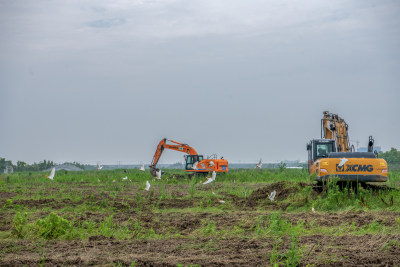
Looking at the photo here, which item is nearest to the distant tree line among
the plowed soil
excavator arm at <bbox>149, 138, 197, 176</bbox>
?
excavator arm at <bbox>149, 138, 197, 176</bbox>

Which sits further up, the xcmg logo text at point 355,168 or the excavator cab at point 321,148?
the excavator cab at point 321,148

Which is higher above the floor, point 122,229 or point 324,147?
point 324,147

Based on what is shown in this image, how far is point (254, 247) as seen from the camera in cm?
692

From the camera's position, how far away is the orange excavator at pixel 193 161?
28.8 meters

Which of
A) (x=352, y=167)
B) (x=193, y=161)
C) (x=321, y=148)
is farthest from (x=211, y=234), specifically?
(x=193, y=161)

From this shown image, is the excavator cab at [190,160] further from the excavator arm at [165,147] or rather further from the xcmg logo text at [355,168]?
the xcmg logo text at [355,168]

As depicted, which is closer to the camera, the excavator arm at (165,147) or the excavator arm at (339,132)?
the excavator arm at (339,132)

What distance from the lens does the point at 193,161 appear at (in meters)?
30.6

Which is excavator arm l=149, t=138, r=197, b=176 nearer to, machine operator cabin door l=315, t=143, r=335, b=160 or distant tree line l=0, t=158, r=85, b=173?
machine operator cabin door l=315, t=143, r=335, b=160

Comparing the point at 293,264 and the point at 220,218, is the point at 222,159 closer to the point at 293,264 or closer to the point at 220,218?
the point at 220,218

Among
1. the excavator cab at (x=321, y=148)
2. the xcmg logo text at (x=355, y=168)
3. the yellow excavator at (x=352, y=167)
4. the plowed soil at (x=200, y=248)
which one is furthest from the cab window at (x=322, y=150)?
the plowed soil at (x=200, y=248)

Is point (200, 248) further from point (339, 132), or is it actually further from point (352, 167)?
point (339, 132)

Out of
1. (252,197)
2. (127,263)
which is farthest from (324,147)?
(127,263)

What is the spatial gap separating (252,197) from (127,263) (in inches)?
390
